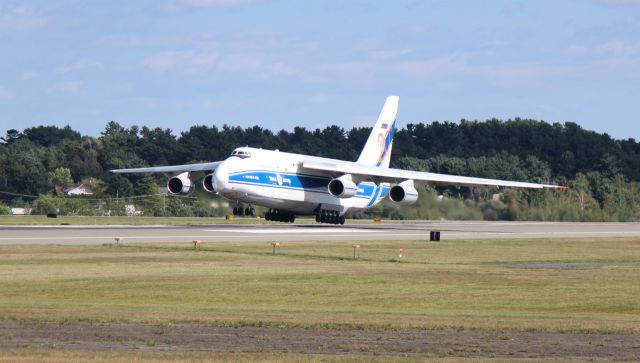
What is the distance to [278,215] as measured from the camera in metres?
64.1

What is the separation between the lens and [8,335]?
57.4 ft

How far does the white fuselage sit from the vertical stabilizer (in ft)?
10.7

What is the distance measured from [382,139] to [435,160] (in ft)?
117

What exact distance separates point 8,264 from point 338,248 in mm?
13759

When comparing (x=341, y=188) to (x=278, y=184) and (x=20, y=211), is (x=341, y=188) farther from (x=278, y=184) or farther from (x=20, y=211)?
(x=20, y=211)

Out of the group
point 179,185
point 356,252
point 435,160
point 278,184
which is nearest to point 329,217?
point 278,184

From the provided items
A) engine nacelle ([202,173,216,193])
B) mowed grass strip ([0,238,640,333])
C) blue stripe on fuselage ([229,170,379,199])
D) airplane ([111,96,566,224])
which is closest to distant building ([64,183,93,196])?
airplane ([111,96,566,224])

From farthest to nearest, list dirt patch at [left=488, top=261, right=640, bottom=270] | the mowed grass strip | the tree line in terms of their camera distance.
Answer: the tree line, dirt patch at [left=488, top=261, right=640, bottom=270], the mowed grass strip

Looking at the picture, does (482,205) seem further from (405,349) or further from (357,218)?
(405,349)

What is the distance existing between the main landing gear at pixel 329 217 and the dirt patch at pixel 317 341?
43.9 meters

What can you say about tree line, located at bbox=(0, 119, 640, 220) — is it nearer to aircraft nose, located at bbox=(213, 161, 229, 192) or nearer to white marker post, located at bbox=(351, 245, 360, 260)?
aircraft nose, located at bbox=(213, 161, 229, 192)

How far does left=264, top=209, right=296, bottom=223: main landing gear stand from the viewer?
210ft

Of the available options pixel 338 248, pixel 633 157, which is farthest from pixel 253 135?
pixel 338 248

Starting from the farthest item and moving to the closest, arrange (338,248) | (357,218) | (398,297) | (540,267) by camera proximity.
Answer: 1. (357,218)
2. (338,248)
3. (540,267)
4. (398,297)
